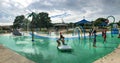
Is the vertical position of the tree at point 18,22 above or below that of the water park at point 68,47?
above

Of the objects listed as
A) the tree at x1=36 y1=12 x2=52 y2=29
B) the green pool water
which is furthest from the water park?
the tree at x1=36 y1=12 x2=52 y2=29

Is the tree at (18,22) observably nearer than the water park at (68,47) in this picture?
No

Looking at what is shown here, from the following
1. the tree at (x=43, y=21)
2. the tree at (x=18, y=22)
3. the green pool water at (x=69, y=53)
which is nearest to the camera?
the green pool water at (x=69, y=53)

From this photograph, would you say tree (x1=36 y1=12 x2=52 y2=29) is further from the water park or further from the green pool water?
the green pool water

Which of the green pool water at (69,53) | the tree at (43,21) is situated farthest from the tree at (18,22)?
the green pool water at (69,53)

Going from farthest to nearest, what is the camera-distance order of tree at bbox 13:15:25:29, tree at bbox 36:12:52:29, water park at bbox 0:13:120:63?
tree at bbox 13:15:25:29
tree at bbox 36:12:52:29
water park at bbox 0:13:120:63

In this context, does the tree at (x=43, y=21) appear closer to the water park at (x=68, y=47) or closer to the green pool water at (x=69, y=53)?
the water park at (x=68, y=47)

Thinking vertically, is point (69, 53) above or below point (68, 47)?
below

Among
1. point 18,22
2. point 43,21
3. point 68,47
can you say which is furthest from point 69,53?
point 18,22

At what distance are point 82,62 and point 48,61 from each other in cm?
245

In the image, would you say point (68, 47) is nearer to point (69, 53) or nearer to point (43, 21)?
point (69, 53)

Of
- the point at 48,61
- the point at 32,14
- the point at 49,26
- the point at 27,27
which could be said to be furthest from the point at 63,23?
the point at 48,61

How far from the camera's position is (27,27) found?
7225 cm

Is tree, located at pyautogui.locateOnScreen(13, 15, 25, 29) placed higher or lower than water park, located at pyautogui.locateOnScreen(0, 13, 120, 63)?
higher
